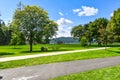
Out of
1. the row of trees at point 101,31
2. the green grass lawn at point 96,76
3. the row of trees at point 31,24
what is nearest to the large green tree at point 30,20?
the row of trees at point 31,24

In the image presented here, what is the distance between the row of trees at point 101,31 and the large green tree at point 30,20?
12.9 meters

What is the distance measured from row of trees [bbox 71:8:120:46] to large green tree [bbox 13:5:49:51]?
12902 millimetres

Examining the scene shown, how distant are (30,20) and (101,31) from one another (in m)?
16.7

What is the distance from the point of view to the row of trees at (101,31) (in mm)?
40894

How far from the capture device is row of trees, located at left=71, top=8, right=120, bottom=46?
40.9m

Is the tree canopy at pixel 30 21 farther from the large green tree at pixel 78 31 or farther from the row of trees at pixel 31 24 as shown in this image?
the large green tree at pixel 78 31

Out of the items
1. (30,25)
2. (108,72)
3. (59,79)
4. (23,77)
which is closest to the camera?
(59,79)

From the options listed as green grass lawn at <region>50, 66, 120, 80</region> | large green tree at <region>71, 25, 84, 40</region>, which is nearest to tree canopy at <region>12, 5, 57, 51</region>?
green grass lawn at <region>50, 66, 120, 80</region>

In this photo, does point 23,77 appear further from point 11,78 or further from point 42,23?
point 42,23

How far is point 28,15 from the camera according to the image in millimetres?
47219

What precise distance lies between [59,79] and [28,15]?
119 feet

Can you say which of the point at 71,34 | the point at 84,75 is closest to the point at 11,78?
the point at 84,75

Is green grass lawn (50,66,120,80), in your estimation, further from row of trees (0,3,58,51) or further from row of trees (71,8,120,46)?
row of trees (0,3,58,51)

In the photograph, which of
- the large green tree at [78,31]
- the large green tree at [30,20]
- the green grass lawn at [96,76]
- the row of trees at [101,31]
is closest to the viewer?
the green grass lawn at [96,76]
